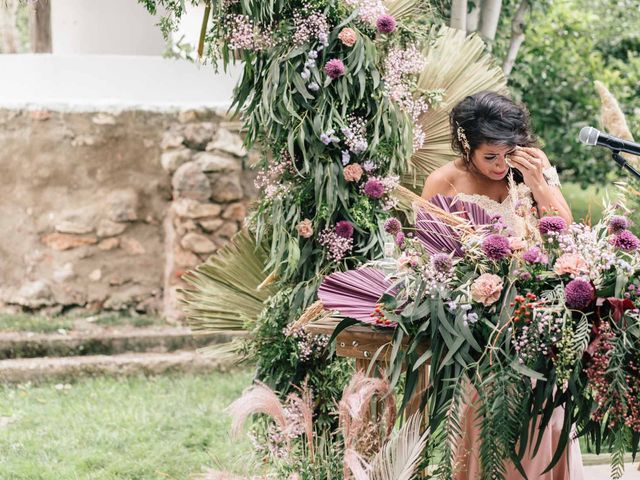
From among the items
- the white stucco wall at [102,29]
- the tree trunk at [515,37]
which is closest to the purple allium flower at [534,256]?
the tree trunk at [515,37]

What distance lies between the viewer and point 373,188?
3.87m

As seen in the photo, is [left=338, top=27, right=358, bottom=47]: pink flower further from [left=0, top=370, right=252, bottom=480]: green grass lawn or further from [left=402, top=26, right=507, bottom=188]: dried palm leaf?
[left=0, top=370, right=252, bottom=480]: green grass lawn

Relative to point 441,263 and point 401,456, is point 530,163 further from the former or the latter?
point 401,456

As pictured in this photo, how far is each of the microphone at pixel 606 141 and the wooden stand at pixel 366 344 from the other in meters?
0.72

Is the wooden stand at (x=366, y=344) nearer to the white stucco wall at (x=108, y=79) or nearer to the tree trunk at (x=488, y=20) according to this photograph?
the tree trunk at (x=488, y=20)

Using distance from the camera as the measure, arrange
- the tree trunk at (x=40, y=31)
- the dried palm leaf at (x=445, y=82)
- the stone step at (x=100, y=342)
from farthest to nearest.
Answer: the tree trunk at (x=40, y=31) < the stone step at (x=100, y=342) < the dried palm leaf at (x=445, y=82)

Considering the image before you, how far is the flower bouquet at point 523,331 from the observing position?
2.56m

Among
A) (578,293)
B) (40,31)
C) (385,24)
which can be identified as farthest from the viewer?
(40,31)

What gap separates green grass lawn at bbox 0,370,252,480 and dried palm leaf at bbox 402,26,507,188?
5.35 feet

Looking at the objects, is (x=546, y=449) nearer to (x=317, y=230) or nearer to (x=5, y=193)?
(x=317, y=230)

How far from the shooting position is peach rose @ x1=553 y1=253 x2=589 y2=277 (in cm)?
262

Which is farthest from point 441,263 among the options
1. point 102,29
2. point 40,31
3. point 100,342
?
point 40,31

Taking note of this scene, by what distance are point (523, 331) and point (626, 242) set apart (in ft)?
1.21

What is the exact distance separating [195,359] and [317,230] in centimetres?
289
